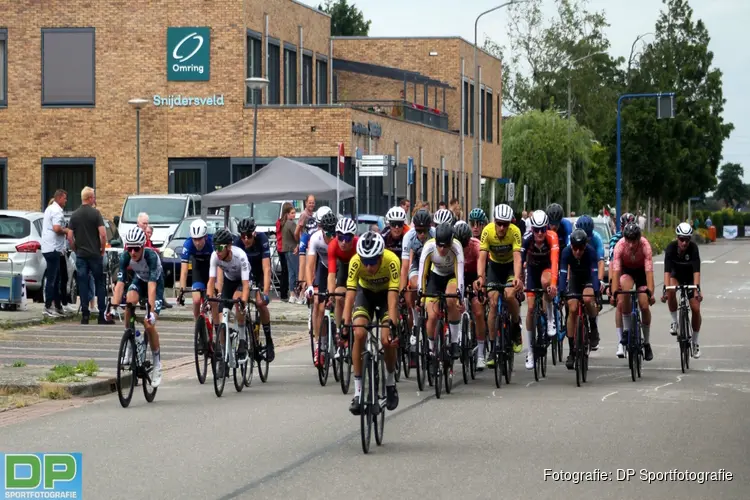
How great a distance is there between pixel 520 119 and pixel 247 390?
224 feet

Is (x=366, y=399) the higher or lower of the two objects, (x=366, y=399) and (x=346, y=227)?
the lower

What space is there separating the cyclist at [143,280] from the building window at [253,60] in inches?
1329

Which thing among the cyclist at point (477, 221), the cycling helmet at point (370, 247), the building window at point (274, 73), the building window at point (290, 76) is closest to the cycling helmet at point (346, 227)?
the cycling helmet at point (370, 247)

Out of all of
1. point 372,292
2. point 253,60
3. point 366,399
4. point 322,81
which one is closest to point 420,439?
point 366,399

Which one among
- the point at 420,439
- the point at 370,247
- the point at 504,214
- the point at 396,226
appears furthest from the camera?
the point at 504,214

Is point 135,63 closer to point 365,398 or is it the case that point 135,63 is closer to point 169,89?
point 169,89

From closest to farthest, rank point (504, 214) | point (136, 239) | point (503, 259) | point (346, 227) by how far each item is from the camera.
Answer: point (346, 227) < point (136, 239) < point (504, 214) < point (503, 259)

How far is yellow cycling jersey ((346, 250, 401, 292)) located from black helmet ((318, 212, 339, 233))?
4.13 meters

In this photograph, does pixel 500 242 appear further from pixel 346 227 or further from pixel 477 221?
pixel 346 227

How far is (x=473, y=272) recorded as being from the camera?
16625 mm

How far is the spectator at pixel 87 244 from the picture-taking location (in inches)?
897

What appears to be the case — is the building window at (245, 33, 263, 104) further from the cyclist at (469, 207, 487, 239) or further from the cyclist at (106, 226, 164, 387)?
the cyclist at (106, 226, 164, 387)

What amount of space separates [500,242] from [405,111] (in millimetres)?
39160

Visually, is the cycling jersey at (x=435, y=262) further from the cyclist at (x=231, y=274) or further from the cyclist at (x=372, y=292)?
the cyclist at (x=372, y=292)
